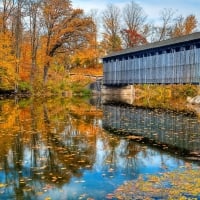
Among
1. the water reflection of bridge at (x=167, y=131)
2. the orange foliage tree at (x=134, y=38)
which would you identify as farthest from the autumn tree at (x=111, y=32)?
the water reflection of bridge at (x=167, y=131)

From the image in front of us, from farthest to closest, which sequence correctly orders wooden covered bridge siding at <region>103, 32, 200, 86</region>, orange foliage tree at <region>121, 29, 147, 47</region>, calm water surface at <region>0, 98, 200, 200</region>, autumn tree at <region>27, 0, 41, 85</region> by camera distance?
orange foliage tree at <region>121, 29, 147, 47</region> < autumn tree at <region>27, 0, 41, 85</region> < wooden covered bridge siding at <region>103, 32, 200, 86</region> < calm water surface at <region>0, 98, 200, 200</region>

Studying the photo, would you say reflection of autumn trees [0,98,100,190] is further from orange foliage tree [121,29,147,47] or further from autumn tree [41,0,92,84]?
orange foliage tree [121,29,147,47]

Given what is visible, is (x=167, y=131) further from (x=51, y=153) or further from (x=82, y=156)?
(x=51, y=153)

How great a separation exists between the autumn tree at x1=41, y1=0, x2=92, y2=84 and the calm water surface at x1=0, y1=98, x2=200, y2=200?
2919 centimetres

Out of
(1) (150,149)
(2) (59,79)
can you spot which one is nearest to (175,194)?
(1) (150,149)

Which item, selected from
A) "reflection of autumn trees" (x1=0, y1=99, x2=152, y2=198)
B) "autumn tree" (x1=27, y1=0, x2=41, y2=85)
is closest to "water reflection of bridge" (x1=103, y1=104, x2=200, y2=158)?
"reflection of autumn trees" (x1=0, y1=99, x2=152, y2=198)

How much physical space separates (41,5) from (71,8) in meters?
3.84

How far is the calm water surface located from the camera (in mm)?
6801

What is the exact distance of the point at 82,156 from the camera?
9.41 meters

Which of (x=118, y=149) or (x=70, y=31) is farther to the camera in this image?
(x=70, y=31)

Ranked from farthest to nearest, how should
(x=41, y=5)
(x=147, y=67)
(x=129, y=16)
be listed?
(x=129, y=16)
(x=41, y=5)
(x=147, y=67)

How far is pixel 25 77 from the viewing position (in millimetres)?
42844

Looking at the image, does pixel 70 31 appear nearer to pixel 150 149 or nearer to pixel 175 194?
pixel 150 149

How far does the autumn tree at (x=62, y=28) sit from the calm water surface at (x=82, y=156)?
95.8 ft
